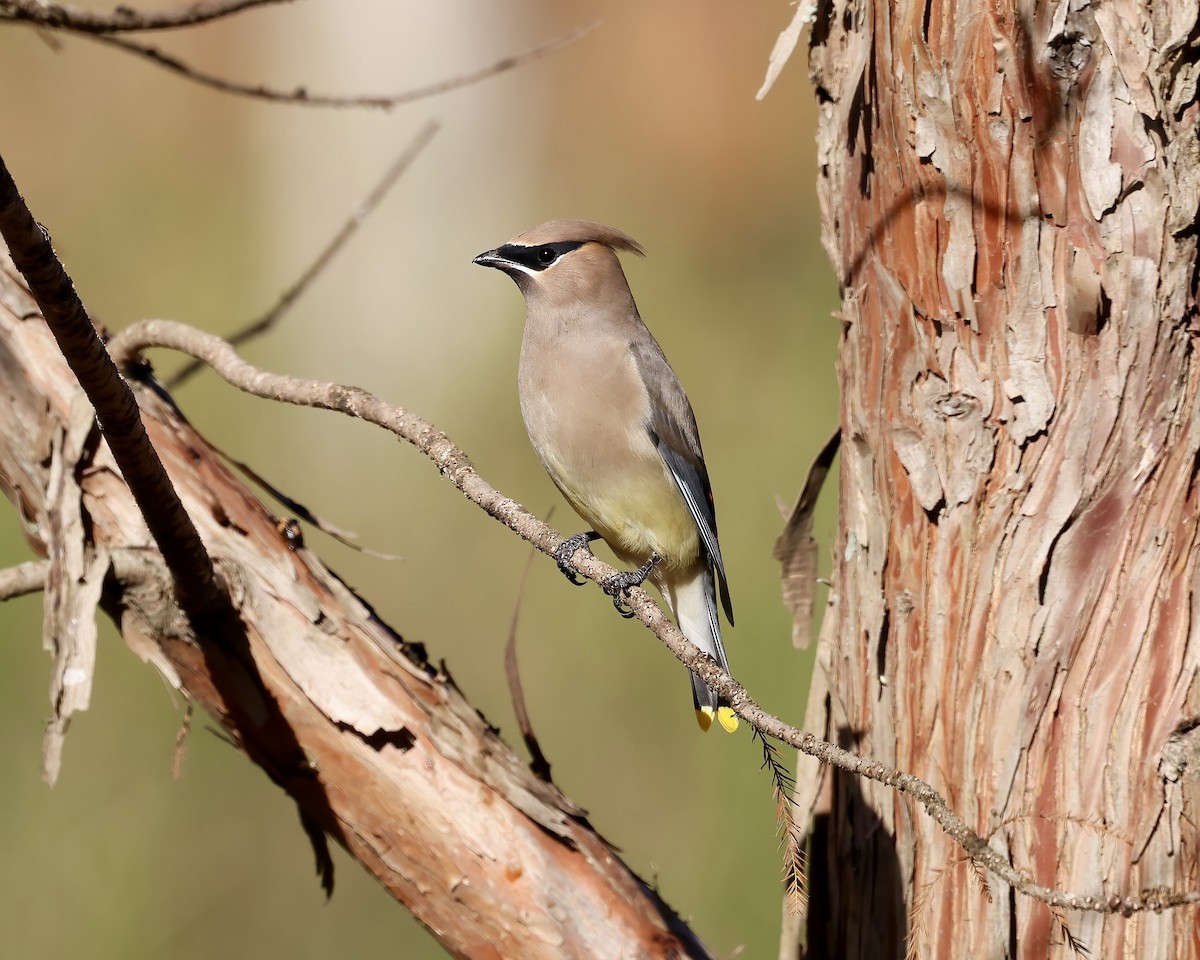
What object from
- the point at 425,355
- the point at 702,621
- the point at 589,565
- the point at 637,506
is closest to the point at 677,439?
the point at 637,506

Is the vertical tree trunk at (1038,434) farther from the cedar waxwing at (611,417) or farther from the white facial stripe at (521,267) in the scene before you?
the white facial stripe at (521,267)

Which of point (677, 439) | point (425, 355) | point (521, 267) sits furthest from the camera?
point (425, 355)

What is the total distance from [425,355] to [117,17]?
538 cm

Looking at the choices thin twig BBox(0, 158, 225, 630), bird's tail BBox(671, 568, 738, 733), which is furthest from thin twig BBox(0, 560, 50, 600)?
bird's tail BBox(671, 568, 738, 733)

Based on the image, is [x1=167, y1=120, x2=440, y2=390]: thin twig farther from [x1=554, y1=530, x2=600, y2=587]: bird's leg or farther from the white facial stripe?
[x1=554, y1=530, x2=600, y2=587]: bird's leg

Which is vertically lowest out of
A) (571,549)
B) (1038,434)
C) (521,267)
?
(571,549)

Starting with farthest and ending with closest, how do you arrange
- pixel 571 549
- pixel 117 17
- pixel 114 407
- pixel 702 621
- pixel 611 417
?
pixel 702 621, pixel 611 417, pixel 117 17, pixel 571 549, pixel 114 407

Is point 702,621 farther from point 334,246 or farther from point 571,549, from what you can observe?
point 334,246

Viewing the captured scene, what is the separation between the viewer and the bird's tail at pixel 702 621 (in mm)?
3439

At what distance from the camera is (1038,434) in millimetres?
2061

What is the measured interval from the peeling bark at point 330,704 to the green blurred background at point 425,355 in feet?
3.55

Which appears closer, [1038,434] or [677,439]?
[1038,434]

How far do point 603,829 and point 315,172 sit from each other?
5.37 metres

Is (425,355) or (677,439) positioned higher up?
(425,355)
